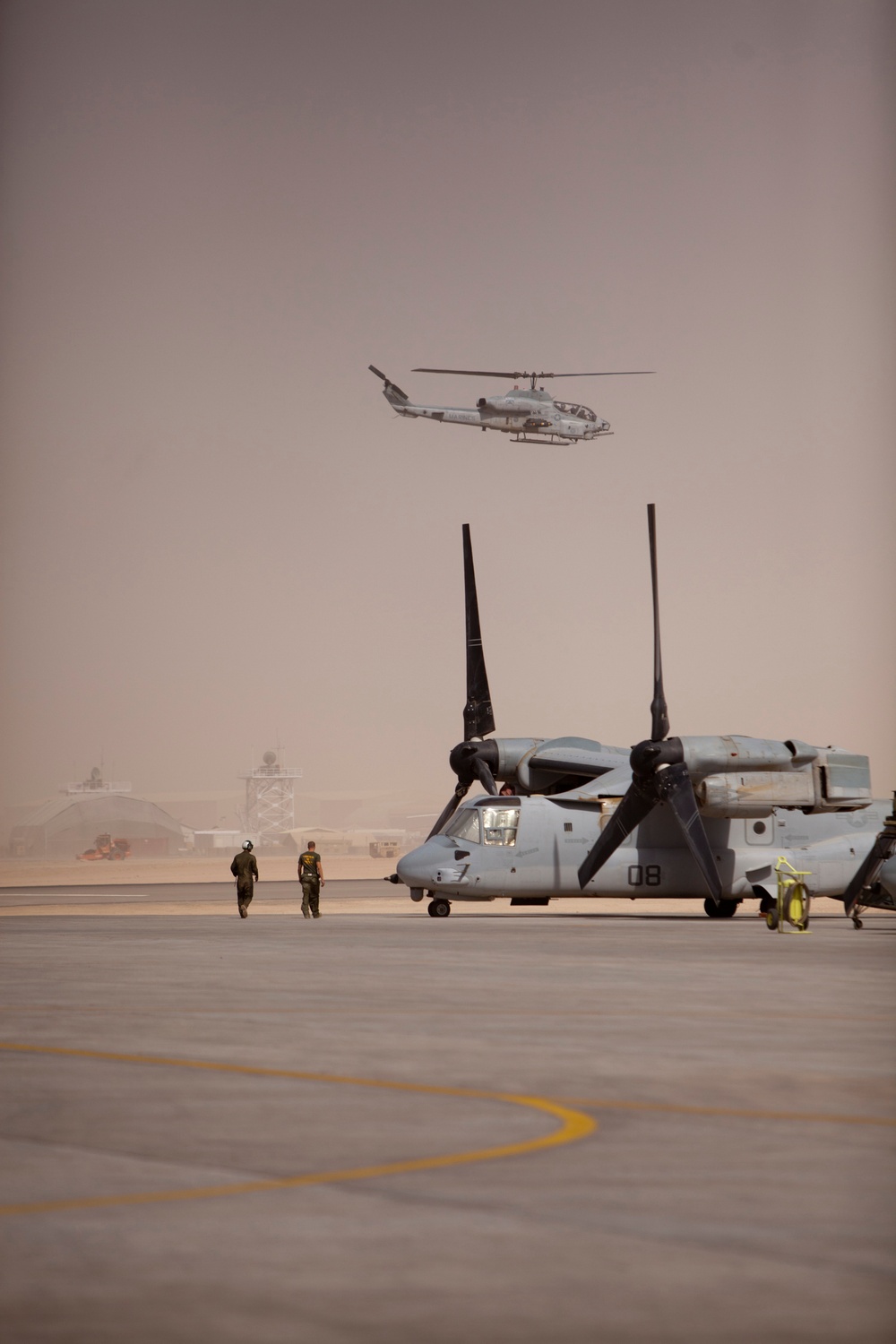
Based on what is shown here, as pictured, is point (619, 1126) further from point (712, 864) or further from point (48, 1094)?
point (712, 864)

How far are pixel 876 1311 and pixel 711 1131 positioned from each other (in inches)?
138

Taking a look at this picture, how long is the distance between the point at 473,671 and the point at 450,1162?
35807 millimetres

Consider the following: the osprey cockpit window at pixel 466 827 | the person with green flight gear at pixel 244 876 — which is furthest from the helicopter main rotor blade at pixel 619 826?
the person with green flight gear at pixel 244 876

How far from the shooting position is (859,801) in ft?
113

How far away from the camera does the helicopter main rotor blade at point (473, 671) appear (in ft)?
140

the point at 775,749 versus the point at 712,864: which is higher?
the point at 775,749

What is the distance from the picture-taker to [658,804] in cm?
3450

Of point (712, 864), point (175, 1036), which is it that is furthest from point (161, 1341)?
point (712, 864)

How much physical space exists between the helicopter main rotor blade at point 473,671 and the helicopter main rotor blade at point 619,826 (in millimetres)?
8654

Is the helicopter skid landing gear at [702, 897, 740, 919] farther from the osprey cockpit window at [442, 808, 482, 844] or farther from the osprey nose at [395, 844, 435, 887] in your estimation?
the osprey nose at [395, 844, 435, 887]

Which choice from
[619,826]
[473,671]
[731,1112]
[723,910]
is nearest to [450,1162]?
[731,1112]

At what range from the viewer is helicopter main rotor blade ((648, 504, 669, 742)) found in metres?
35.9

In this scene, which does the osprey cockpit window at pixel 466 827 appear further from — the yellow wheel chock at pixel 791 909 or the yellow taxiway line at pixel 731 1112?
the yellow taxiway line at pixel 731 1112

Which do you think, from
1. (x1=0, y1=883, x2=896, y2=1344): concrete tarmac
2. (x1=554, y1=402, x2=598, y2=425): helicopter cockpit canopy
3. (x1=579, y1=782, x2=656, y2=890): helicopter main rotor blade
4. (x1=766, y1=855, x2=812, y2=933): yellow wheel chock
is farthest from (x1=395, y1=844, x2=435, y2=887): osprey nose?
(x1=554, y1=402, x2=598, y2=425): helicopter cockpit canopy
